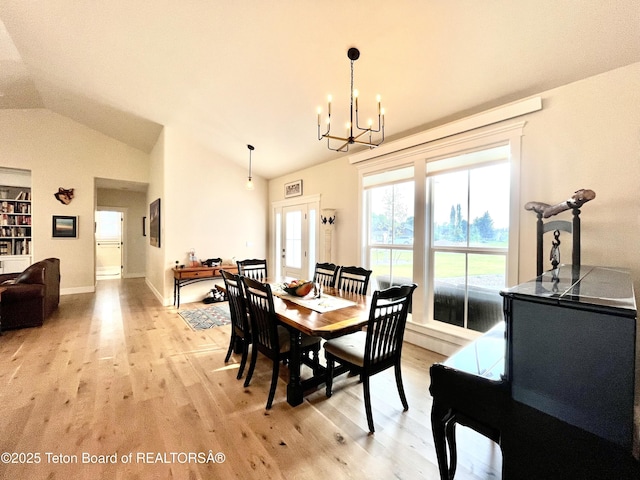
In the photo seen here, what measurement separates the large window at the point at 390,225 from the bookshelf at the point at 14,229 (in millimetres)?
7126

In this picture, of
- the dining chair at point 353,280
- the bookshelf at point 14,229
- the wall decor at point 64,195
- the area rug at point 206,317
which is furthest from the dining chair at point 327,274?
the bookshelf at point 14,229

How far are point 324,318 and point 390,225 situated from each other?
2.11 metres

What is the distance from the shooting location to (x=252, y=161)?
18.2ft

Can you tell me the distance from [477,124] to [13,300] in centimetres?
605

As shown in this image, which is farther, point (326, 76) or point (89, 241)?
point (89, 241)

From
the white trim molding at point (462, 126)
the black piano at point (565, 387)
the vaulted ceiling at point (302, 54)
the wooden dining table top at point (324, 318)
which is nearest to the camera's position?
the black piano at point (565, 387)

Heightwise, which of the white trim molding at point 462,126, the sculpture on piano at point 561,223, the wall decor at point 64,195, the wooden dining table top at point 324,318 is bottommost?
the wooden dining table top at point 324,318

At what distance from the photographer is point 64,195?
595cm

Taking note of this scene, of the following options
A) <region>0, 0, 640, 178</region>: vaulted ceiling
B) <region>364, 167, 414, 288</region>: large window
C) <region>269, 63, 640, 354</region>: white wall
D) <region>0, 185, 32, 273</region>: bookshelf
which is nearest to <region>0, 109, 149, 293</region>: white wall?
<region>0, 185, 32, 273</region>: bookshelf

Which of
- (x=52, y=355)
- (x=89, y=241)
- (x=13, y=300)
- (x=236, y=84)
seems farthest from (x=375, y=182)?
(x=89, y=241)

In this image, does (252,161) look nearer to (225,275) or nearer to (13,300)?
(225,275)

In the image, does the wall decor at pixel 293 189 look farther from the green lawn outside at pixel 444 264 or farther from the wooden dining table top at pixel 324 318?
the wooden dining table top at pixel 324 318

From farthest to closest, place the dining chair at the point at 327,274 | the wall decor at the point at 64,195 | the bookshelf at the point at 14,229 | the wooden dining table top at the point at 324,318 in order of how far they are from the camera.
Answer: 1. the wall decor at the point at 64,195
2. the bookshelf at the point at 14,229
3. the dining chair at the point at 327,274
4. the wooden dining table top at the point at 324,318

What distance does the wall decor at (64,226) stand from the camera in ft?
19.5
